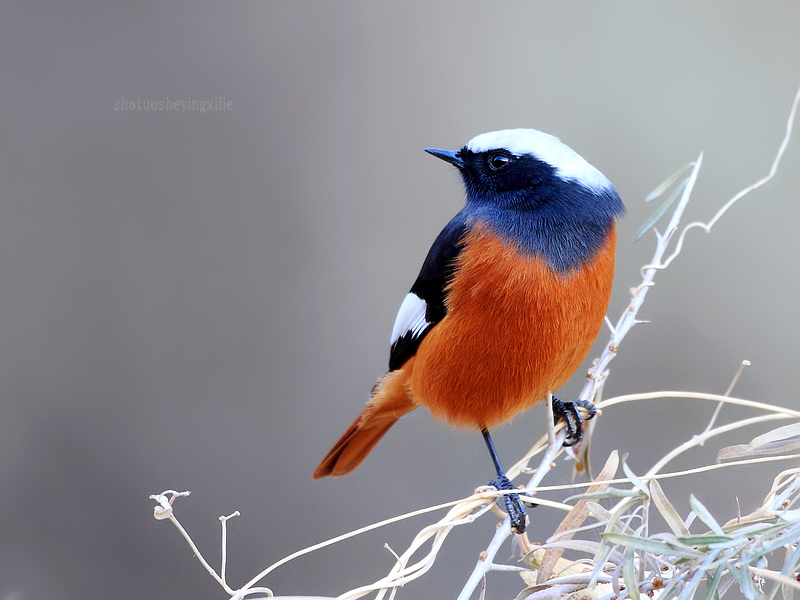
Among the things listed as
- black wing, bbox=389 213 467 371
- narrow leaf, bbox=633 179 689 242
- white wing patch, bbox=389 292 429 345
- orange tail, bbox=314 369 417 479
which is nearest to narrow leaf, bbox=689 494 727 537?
narrow leaf, bbox=633 179 689 242

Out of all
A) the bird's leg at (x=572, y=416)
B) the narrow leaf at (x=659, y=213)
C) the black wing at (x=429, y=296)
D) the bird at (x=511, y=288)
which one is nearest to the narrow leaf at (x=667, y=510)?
the narrow leaf at (x=659, y=213)

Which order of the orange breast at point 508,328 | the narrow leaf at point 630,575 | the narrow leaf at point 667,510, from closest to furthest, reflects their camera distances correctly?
the narrow leaf at point 630,575
the narrow leaf at point 667,510
the orange breast at point 508,328

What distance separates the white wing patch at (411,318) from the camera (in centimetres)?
269

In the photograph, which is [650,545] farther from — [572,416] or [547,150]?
[547,150]

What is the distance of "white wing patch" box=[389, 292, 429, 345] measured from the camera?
2.69m

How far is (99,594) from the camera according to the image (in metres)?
4.14

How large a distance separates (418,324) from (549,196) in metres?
0.59

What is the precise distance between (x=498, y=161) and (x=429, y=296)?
478mm

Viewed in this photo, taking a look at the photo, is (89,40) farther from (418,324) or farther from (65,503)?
(418,324)

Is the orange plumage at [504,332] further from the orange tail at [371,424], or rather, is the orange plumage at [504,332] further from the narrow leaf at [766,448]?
the narrow leaf at [766,448]

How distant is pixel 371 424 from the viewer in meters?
2.99

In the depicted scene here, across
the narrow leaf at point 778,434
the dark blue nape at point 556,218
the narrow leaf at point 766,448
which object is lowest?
the narrow leaf at point 766,448

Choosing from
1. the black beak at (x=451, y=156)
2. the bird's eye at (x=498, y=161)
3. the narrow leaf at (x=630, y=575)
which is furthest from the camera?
the black beak at (x=451, y=156)

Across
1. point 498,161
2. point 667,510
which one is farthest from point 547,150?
point 667,510
